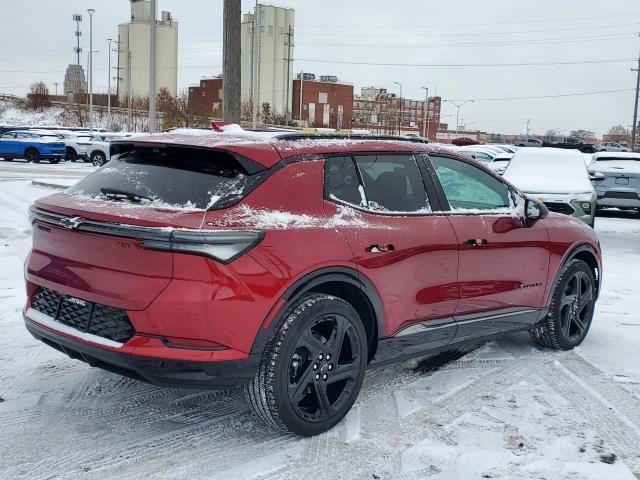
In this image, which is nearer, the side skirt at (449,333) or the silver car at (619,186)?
the side skirt at (449,333)

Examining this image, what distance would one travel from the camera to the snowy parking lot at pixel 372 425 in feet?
11.1

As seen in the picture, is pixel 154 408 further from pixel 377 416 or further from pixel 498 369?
pixel 498 369

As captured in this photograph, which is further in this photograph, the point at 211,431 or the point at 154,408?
the point at 154,408

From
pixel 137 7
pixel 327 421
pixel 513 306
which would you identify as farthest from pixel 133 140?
pixel 137 7

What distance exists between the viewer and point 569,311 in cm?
555

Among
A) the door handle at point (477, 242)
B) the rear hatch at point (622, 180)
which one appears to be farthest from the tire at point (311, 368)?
the rear hatch at point (622, 180)

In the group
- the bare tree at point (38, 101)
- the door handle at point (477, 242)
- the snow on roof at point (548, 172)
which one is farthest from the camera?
the bare tree at point (38, 101)

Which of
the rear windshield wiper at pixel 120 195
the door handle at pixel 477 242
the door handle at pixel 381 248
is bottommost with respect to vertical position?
the door handle at pixel 477 242

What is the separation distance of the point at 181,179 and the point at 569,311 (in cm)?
357

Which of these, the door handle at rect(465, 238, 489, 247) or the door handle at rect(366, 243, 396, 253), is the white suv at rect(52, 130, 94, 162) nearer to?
the door handle at rect(465, 238, 489, 247)

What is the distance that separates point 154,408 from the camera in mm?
4102

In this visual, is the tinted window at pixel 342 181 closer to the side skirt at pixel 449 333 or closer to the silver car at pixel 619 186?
the side skirt at pixel 449 333

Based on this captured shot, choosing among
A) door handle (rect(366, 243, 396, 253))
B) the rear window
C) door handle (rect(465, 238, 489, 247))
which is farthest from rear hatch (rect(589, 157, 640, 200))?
the rear window

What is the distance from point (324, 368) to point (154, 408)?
3.76 ft
